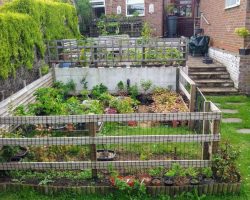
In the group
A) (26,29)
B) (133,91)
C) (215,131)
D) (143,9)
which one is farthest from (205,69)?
(143,9)

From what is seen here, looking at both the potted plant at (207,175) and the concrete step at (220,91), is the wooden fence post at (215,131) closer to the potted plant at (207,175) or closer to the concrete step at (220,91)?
Result: the potted plant at (207,175)

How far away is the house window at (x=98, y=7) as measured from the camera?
17.2 meters

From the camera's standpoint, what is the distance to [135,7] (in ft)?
54.8

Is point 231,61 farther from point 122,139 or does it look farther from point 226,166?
point 122,139

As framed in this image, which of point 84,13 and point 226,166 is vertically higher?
point 84,13

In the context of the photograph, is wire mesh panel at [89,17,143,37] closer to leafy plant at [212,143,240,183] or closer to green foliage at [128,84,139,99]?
green foliage at [128,84,139,99]

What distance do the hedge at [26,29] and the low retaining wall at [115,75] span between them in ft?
3.34

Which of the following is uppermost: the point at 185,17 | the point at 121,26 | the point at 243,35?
the point at 185,17

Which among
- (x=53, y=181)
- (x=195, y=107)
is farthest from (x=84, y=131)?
(x=195, y=107)

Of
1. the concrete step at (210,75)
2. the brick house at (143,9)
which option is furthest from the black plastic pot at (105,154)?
the brick house at (143,9)

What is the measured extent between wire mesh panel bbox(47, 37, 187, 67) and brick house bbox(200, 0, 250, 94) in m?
1.75

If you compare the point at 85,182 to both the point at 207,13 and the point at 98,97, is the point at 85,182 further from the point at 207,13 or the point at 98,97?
the point at 207,13

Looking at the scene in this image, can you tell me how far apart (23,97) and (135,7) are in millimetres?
11971

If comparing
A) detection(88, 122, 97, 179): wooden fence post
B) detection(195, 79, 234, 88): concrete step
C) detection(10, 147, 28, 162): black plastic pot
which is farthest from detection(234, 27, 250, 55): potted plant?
detection(10, 147, 28, 162): black plastic pot
